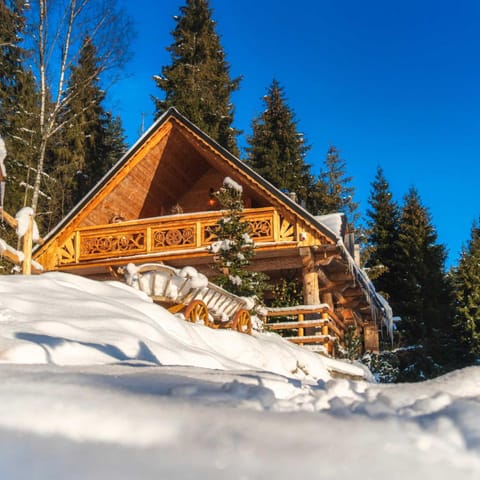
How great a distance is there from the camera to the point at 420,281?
19.6 meters

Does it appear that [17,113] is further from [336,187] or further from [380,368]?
[380,368]

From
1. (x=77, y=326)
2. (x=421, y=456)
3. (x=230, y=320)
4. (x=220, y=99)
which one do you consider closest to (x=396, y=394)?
(x=421, y=456)

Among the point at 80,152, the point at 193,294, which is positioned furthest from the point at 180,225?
the point at 80,152

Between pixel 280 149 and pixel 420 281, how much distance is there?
858 cm

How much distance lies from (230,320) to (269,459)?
7.79 metres

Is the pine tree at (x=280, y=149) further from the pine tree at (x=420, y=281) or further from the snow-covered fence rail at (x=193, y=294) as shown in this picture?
the snow-covered fence rail at (x=193, y=294)

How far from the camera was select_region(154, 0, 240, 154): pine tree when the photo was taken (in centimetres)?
2352

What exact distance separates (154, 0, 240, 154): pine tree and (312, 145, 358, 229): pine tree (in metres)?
4.16

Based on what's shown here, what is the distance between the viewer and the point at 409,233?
21.0m

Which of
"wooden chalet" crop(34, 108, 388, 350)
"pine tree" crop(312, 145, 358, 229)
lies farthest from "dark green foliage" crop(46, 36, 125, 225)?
"pine tree" crop(312, 145, 358, 229)

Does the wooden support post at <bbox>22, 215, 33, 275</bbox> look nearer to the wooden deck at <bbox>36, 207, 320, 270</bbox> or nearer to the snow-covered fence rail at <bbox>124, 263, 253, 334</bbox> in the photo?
the snow-covered fence rail at <bbox>124, 263, 253, 334</bbox>

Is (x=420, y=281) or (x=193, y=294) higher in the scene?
(x=420, y=281)

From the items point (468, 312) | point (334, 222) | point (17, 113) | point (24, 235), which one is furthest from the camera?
point (17, 113)

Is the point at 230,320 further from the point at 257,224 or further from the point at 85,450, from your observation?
the point at 85,450
